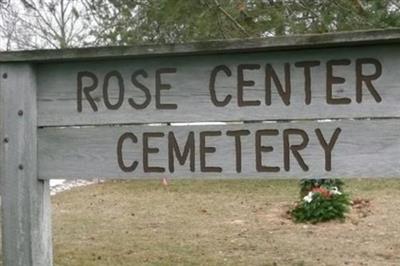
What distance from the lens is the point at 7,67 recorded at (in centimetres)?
282

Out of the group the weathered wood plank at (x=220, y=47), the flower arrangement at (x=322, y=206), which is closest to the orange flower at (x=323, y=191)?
the flower arrangement at (x=322, y=206)

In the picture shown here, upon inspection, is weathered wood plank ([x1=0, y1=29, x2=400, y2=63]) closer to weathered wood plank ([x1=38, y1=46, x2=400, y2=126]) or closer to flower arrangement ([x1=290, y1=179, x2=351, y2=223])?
weathered wood plank ([x1=38, y1=46, x2=400, y2=126])

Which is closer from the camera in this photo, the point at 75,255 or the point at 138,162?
the point at 138,162

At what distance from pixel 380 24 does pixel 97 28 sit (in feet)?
8.39

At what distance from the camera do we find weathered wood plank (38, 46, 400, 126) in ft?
8.14

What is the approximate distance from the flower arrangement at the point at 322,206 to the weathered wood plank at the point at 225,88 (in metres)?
5.33

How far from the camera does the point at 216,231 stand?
7492mm

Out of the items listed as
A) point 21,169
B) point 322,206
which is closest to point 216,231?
point 322,206

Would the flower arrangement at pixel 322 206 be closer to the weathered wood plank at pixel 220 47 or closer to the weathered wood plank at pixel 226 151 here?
the weathered wood plank at pixel 226 151

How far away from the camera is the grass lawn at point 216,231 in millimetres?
5977

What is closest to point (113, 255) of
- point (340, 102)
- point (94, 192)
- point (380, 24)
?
point (380, 24)

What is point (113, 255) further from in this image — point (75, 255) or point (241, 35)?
point (241, 35)

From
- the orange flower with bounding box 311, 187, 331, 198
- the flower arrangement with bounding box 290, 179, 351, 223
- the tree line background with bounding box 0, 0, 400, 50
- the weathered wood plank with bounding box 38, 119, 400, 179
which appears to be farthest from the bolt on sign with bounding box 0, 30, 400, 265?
the orange flower with bounding box 311, 187, 331, 198

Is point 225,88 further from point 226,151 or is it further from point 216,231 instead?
point 216,231
